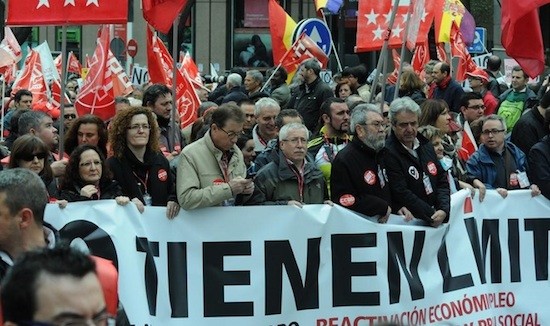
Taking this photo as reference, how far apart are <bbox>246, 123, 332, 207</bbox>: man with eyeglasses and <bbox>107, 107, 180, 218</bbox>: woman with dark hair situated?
0.55m

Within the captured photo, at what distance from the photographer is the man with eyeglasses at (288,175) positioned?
8180mm

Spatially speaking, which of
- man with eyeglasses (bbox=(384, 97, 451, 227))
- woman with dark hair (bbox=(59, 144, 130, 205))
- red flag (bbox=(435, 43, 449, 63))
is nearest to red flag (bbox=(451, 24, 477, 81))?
red flag (bbox=(435, 43, 449, 63))

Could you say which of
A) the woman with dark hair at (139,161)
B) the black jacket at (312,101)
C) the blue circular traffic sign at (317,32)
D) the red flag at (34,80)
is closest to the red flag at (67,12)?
the woman with dark hair at (139,161)

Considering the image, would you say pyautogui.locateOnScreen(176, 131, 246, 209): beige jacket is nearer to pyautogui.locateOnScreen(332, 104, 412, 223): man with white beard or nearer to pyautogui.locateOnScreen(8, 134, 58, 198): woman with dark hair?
pyautogui.locateOnScreen(332, 104, 412, 223): man with white beard

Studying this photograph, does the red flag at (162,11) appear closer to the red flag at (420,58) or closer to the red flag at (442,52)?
the red flag at (420,58)

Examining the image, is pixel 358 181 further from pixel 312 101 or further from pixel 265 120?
pixel 312 101

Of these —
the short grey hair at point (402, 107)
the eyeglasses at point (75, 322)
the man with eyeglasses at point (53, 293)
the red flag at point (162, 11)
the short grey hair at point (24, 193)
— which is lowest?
the eyeglasses at point (75, 322)

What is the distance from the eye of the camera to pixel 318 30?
16719 mm

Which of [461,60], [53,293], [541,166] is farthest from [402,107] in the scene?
[461,60]

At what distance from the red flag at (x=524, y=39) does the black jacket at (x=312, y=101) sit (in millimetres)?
2842

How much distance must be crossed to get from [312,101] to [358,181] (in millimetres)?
5008

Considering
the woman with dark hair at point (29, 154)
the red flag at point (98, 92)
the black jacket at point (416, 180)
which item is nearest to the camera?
the woman with dark hair at point (29, 154)

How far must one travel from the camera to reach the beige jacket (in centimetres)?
766

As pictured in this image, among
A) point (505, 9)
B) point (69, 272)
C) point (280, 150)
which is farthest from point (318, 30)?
point (69, 272)
